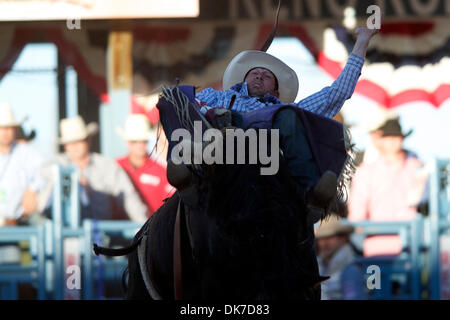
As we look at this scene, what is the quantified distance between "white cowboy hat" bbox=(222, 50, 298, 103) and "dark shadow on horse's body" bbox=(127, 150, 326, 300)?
0.87 metres

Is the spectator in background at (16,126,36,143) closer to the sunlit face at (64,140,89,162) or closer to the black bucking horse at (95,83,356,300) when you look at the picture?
the sunlit face at (64,140,89,162)

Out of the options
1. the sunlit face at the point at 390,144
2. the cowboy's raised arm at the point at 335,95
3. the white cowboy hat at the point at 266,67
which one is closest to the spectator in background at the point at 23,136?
the sunlit face at the point at 390,144

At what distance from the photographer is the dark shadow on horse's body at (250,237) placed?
113 inches

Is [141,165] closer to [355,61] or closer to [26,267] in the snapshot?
[26,267]

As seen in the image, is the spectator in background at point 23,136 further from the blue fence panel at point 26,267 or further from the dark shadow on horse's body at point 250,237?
the dark shadow on horse's body at point 250,237

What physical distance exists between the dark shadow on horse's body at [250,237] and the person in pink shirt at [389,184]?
440cm

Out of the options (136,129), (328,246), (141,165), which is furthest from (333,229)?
(136,129)

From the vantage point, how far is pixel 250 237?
9.42ft

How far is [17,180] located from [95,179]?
0.63 meters

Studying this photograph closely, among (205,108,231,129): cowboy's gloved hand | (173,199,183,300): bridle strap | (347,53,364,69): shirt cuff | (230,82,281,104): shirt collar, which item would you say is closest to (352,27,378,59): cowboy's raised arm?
(347,53,364,69): shirt cuff

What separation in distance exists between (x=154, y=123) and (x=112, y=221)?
86cm

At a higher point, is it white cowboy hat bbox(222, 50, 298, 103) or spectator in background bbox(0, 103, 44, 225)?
white cowboy hat bbox(222, 50, 298, 103)

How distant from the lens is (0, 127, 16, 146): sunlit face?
7676 millimetres
